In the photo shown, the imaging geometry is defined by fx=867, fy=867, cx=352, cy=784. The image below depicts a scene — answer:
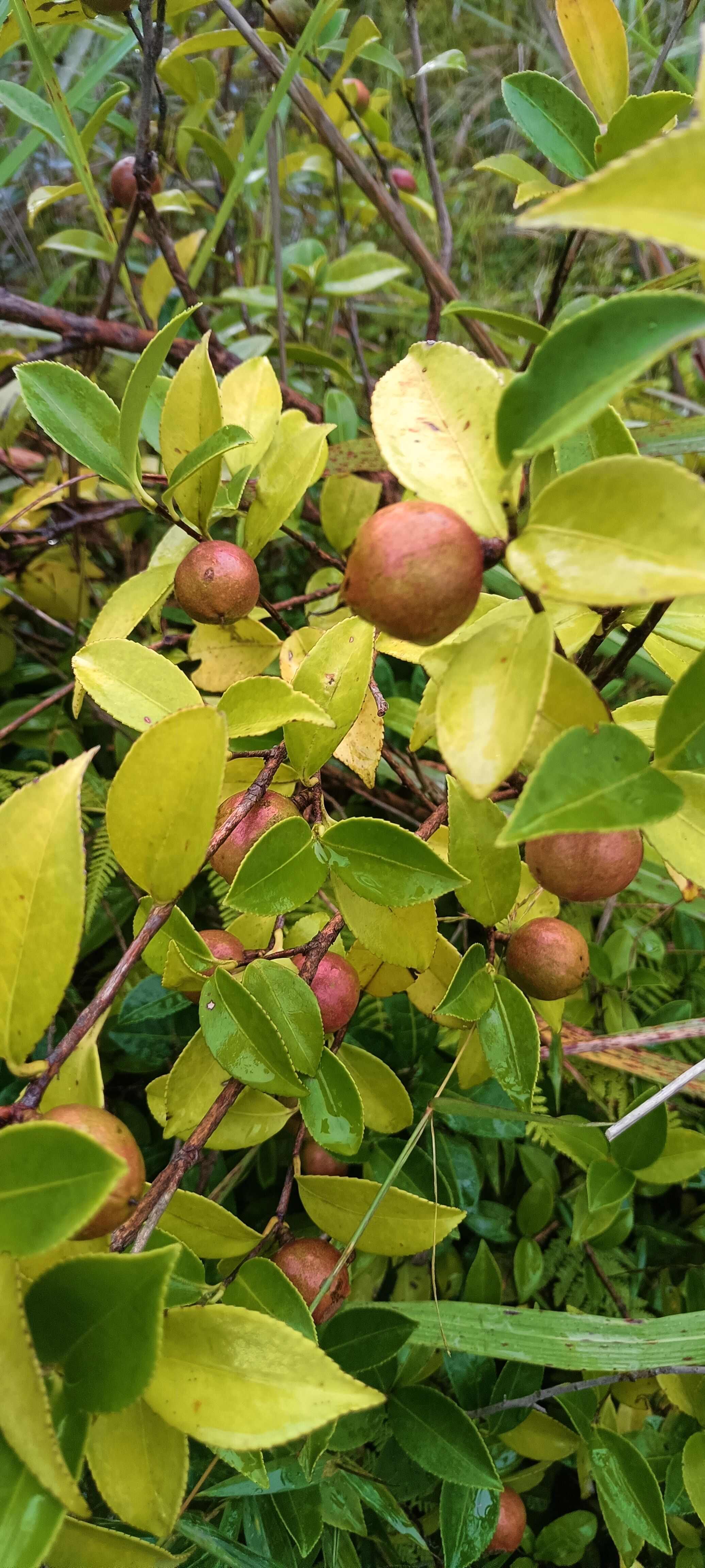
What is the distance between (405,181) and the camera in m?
1.40

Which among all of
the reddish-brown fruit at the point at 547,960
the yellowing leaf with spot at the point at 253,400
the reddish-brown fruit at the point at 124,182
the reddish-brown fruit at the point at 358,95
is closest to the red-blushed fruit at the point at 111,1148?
the reddish-brown fruit at the point at 547,960

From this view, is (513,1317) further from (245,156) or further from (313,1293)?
(245,156)

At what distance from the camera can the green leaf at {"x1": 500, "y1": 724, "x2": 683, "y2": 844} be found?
0.29 meters

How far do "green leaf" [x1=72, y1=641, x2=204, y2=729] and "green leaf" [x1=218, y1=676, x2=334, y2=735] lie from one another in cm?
2

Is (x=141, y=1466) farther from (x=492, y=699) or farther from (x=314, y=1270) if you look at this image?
(x=492, y=699)

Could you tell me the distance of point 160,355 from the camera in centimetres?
47

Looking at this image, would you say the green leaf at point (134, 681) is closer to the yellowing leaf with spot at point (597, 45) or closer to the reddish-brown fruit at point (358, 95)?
the yellowing leaf with spot at point (597, 45)

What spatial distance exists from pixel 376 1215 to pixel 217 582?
0.40 metres

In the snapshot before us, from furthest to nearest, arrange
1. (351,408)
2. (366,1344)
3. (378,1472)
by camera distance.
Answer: (351,408) < (378,1472) < (366,1344)

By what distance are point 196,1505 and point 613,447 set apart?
2.55 feet

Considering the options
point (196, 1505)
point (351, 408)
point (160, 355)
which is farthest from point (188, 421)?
point (196, 1505)

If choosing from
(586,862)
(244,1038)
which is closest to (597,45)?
(586,862)

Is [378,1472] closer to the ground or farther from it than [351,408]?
closer to the ground

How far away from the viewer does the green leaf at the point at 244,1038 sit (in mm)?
433
